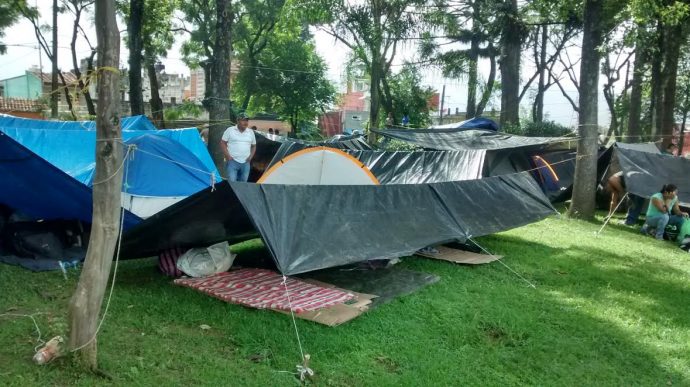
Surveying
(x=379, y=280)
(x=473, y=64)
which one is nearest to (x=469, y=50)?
(x=473, y=64)

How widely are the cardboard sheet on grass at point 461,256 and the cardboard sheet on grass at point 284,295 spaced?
1639 millimetres

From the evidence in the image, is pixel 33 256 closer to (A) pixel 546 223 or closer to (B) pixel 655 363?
(B) pixel 655 363

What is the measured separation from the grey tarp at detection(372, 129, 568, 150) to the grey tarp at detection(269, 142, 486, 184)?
121 cm

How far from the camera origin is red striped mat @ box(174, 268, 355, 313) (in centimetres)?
379

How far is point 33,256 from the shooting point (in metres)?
4.72

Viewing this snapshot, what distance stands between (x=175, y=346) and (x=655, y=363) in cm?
310

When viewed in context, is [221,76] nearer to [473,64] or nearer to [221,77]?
[221,77]

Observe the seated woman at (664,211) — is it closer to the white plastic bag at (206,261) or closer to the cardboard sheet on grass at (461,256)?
the cardboard sheet on grass at (461,256)

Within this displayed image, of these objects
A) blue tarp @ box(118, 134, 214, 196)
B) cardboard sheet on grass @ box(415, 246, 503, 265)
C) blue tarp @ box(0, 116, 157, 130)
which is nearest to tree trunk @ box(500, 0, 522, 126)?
blue tarp @ box(0, 116, 157, 130)

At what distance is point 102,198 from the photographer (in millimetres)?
2713

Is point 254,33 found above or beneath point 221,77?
above

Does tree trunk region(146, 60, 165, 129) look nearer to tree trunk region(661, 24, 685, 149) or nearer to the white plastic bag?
the white plastic bag

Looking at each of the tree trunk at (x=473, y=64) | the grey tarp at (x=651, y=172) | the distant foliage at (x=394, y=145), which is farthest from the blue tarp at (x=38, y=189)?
the tree trunk at (x=473, y=64)

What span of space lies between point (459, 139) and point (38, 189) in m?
8.09
